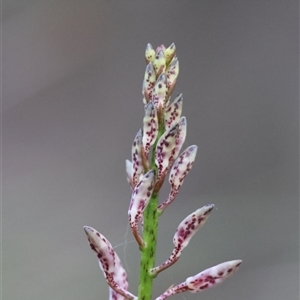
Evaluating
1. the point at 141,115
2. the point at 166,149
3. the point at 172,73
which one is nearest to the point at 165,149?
the point at 166,149

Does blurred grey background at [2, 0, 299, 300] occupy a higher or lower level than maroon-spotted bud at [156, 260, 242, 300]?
higher

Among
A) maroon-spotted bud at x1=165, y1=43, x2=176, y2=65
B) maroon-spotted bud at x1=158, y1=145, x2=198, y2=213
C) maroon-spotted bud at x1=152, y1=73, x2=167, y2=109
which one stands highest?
maroon-spotted bud at x1=165, y1=43, x2=176, y2=65

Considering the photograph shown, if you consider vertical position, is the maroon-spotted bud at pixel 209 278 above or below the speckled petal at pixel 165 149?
below

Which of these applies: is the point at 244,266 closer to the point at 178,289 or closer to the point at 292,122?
the point at 292,122

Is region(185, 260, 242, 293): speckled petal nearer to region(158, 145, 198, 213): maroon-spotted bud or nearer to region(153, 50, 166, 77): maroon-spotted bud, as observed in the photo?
region(158, 145, 198, 213): maroon-spotted bud

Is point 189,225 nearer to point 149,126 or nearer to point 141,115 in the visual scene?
point 149,126

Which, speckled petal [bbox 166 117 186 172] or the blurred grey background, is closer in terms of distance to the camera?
speckled petal [bbox 166 117 186 172]

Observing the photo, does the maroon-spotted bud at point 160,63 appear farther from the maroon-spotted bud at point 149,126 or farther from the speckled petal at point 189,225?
the speckled petal at point 189,225

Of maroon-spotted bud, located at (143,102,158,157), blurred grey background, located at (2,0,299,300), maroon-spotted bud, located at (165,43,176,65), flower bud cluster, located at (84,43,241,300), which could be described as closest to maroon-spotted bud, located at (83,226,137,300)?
flower bud cluster, located at (84,43,241,300)

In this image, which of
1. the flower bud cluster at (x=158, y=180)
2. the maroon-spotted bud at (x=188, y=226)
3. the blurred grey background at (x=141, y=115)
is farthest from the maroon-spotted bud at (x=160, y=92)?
the blurred grey background at (x=141, y=115)
